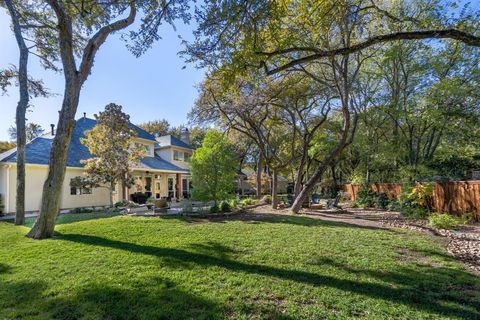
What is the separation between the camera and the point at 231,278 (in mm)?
4555

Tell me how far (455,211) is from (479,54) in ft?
27.9

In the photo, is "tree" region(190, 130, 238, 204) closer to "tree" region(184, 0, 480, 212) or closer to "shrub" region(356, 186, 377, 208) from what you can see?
"tree" region(184, 0, 480, 212)

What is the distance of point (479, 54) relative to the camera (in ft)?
45.9

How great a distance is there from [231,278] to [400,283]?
2721 millimetres

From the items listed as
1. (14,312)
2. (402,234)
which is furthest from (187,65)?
(402,234)

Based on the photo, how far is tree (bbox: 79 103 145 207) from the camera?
1474 cm

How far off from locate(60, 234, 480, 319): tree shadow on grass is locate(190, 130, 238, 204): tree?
739cm

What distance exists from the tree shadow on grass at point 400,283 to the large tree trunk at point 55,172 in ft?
12.6

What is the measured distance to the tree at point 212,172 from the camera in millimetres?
13273

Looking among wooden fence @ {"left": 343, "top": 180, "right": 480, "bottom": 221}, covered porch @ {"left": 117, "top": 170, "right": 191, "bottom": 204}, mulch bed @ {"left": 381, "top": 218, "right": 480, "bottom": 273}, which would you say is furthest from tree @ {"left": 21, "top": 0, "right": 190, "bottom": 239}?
wooden fence @ {"left": 343, "top": 180, "right": 480, "bottom": 221}

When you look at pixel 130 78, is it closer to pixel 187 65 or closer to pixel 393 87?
pixel 187 65

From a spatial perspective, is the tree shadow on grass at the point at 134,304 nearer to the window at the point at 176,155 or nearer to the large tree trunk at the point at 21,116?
the large tree trunk at the point at 21,116

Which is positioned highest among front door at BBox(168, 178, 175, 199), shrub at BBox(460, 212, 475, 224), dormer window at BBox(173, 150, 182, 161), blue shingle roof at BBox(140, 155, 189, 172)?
dormer window at BBox(173, 150, 182, 161)

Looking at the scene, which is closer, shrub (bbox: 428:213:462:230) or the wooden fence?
shrub (bbox: 428:213:462:230)
